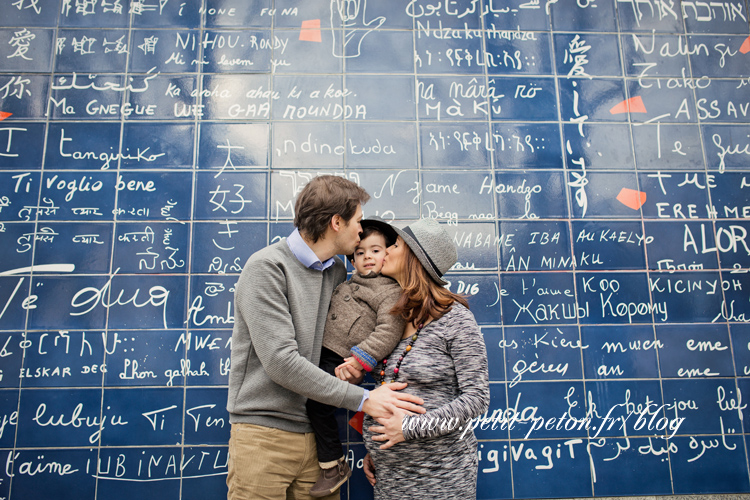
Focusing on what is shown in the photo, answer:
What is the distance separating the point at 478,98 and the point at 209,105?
1947mm

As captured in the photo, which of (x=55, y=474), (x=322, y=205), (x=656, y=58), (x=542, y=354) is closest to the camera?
(x=322, y=205)

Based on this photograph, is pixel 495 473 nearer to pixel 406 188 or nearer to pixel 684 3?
pixel 406 188

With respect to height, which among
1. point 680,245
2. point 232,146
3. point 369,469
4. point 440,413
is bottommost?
point 369,469

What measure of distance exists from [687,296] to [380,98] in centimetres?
259

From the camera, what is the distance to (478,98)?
3.04 meters

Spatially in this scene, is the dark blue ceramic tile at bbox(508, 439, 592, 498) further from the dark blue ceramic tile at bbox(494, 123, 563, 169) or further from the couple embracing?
the dark blue ceramic tile at bbox(494, 123, 563, 169)

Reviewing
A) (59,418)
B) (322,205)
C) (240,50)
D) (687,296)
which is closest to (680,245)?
(687,296)

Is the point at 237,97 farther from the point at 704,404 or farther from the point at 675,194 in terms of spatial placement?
the point at 704,404

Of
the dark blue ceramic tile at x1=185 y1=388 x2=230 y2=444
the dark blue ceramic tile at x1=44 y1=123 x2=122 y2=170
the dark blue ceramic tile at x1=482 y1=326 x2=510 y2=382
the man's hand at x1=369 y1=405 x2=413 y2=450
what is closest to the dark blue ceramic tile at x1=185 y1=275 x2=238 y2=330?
the dark blue ceramic tile at x1=185 y1=388 x2=230 y2=444

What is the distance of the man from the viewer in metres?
1.85

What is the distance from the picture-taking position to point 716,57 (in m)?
3.17

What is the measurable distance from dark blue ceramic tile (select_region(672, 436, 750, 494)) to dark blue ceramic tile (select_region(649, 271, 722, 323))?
81 cm

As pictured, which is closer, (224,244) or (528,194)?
(224,244)

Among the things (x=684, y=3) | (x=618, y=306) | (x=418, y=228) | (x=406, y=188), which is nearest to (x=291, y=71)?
(x=406, y=188)
